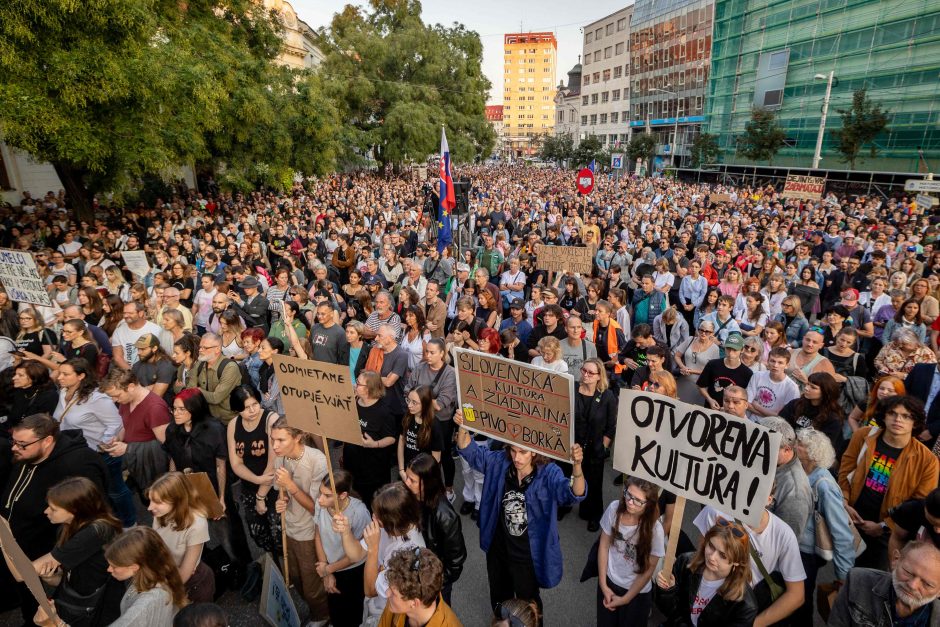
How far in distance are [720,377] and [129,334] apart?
6.51 meters

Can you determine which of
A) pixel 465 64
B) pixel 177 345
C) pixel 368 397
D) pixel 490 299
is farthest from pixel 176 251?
pixel 465 64

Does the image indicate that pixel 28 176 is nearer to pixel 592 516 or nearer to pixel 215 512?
pixel 215 512

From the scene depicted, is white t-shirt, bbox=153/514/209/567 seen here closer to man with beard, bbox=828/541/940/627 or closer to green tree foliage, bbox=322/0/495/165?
man with beard, bbox=828/541/940/627

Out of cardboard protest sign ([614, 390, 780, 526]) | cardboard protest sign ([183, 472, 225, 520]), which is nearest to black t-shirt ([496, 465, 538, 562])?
cardboard protest sign ([614, 390, 780, 526])

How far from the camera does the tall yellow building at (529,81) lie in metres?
163

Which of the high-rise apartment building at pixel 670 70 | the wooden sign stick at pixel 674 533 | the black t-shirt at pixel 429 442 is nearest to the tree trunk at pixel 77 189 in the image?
the black t-shirt at pixel 429 442

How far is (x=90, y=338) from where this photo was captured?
5.84 m

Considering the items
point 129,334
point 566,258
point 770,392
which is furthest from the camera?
point 566,258

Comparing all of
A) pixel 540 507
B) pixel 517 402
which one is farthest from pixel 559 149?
pixel 540 507

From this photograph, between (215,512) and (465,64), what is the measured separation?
144 feet

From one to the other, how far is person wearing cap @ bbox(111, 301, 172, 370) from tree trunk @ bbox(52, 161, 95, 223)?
1069cm

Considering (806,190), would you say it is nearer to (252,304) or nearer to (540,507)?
(252,304)

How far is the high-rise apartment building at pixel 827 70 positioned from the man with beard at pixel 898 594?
3620 centimetres

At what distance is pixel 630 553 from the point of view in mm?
3193
